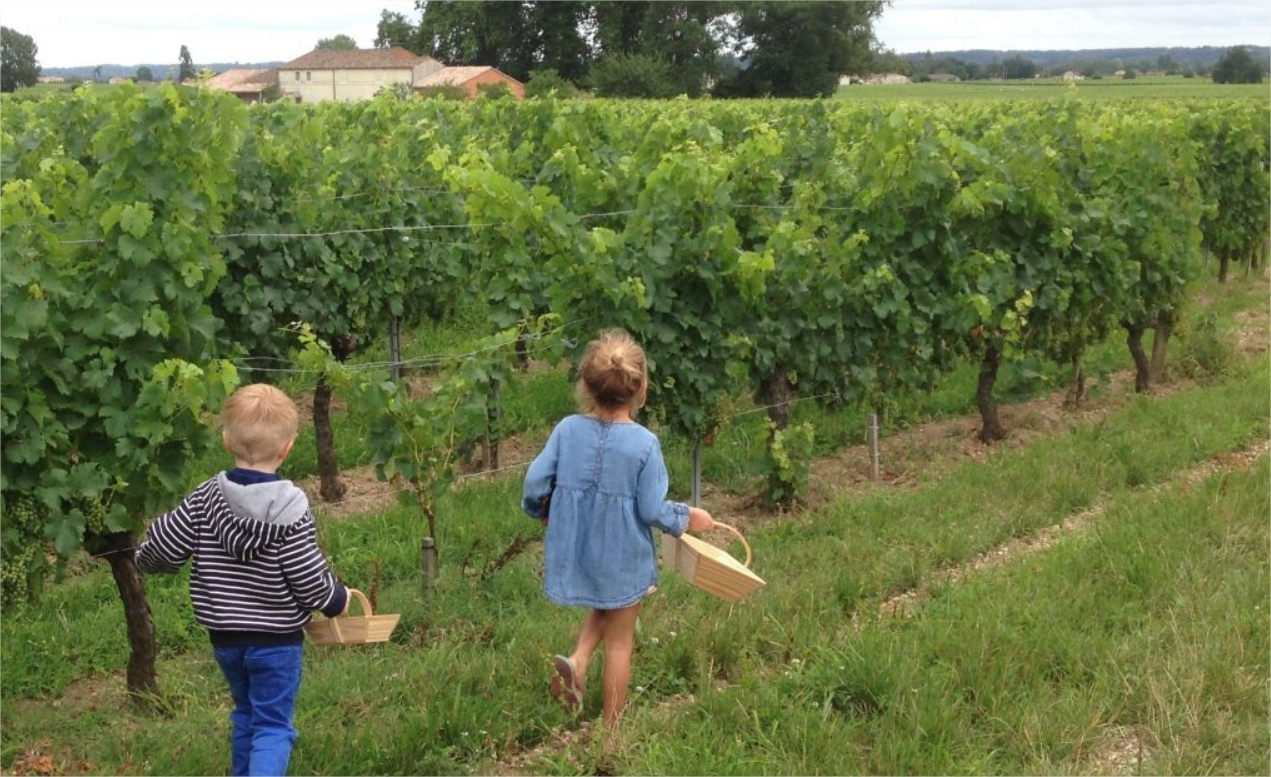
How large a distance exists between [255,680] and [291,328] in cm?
385

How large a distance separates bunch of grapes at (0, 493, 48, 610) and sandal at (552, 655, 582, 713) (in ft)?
5.96

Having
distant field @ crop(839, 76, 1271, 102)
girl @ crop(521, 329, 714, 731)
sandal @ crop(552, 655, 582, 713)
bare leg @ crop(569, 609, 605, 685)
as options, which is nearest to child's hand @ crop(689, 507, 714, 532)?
girl @ crop(521, 329, 714, 731)

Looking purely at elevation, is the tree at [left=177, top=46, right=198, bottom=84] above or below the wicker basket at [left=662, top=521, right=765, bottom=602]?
above

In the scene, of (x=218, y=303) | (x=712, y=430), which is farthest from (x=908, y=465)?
(x=218, y=303)

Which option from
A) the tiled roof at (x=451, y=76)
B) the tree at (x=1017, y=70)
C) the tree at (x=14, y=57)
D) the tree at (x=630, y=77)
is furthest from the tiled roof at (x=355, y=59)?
the tree at (x=14, y=57)

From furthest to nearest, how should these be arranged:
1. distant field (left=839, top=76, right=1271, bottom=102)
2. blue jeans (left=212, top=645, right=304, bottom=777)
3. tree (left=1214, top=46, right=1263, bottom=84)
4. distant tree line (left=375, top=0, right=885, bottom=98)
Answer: tree (left=1214, top=46, right=1263, bottom=84) → distant field (left=839, top=76, right=1271, bottom=102) → distant tree line (left=375, top=0, right=885, bottom=98) → blue jeans (left=212, top=645, right=304, bottom=777)

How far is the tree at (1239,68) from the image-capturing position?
182ft

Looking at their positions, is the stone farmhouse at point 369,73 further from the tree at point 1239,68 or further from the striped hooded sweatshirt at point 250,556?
the tree at point 1239,68

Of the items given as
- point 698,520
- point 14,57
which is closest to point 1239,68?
point 14,57

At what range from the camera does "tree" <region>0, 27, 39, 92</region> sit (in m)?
7.78

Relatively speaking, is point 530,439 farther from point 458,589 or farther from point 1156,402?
point 1156,402

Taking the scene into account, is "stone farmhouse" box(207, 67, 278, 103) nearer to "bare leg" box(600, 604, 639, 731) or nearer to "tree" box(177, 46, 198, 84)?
"tree" box(177, 46, 198, 84)

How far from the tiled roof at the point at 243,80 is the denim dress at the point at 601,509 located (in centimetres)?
212

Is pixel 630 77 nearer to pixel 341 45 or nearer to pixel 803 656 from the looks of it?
pixel 341 45
